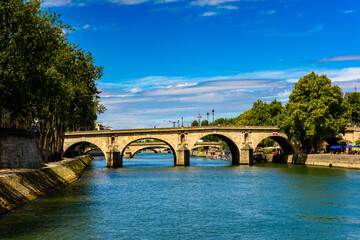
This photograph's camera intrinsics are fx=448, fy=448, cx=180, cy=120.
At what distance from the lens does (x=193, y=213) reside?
33562mm

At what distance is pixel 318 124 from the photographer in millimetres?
78312

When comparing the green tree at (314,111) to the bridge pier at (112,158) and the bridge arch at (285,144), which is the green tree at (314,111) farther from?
the bridge pier at (112,158)

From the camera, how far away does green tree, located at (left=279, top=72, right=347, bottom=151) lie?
3068 inches

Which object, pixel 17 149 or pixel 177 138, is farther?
pixel 177 138

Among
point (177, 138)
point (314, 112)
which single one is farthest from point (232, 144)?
point (314, 112)

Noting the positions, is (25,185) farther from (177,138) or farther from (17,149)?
(177,138)

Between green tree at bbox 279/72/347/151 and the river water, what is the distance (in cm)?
2918

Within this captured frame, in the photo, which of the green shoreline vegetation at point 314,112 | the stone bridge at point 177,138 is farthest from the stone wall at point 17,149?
the green shoreline vegetation at point 314,112

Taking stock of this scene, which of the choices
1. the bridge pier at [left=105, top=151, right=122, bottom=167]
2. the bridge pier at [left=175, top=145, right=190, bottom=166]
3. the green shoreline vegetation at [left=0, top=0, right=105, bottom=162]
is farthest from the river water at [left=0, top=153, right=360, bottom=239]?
the bridge pier at [left=175, top=145, right=190, bottom=166]

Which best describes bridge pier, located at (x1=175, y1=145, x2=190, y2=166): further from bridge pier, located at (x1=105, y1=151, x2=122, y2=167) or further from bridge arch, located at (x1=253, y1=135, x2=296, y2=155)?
bridge arch, located at (x1=253, y1=135, x2=296, y2=155)

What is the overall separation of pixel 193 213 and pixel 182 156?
189 feet

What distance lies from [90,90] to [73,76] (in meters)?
8.85

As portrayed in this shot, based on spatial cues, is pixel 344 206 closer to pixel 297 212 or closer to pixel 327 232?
pixel 297 212

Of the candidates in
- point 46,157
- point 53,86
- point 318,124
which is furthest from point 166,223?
point 318,124
